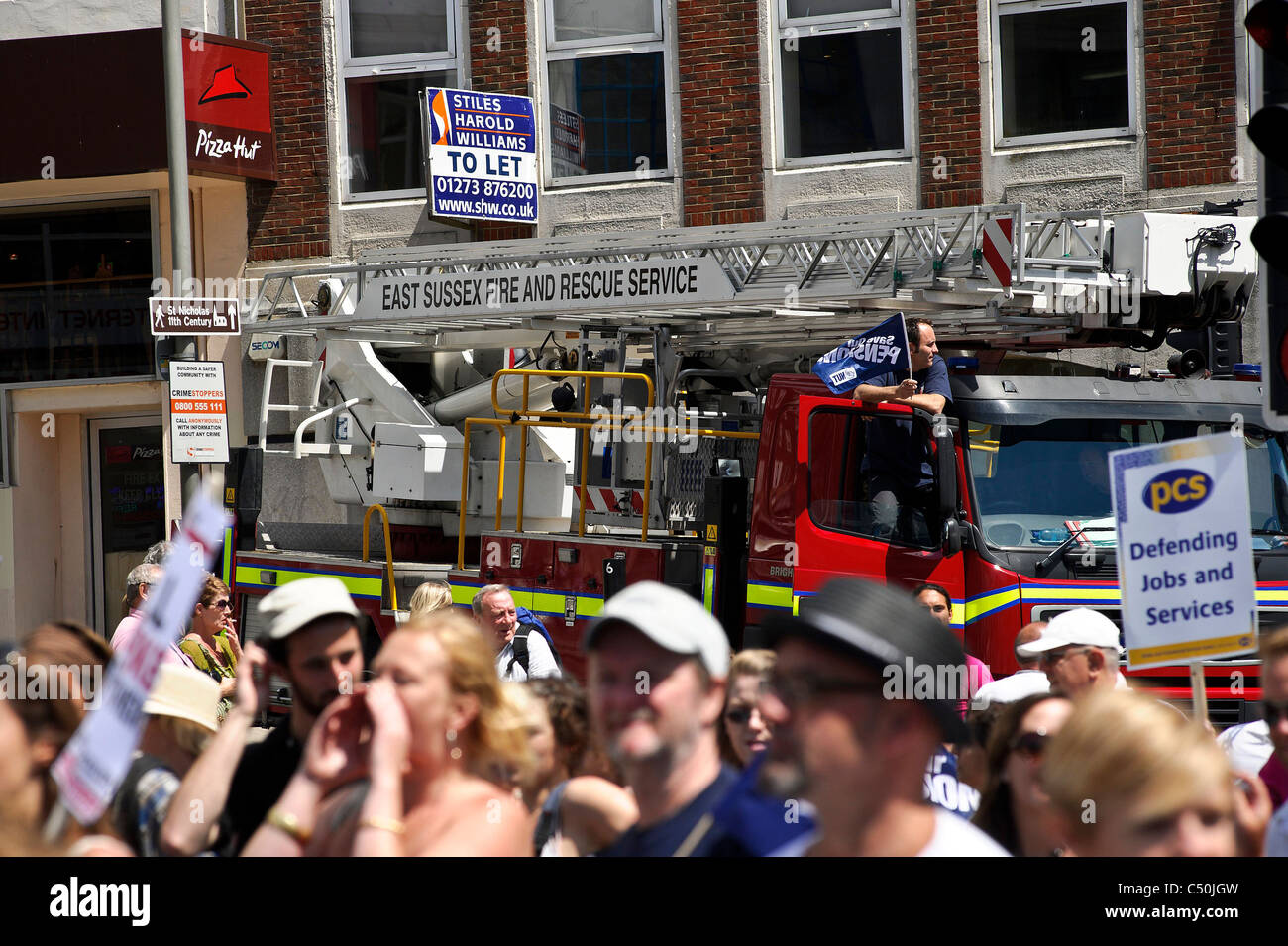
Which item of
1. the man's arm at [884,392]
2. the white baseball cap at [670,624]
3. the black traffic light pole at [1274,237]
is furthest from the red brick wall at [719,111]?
the white baseball cap at [670,624]

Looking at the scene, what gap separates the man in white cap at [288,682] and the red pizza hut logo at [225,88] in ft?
39.6

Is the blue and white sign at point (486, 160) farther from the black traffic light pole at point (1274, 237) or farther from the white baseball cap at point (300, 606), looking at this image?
the white baseball cap at point (300, 606)

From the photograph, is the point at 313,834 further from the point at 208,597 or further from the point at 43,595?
the point at 43,595

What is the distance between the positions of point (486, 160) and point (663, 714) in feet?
39.7

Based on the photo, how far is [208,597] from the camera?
8.27 m

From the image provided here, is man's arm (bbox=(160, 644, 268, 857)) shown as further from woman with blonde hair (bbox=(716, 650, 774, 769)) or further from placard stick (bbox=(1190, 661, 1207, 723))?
placard stick (bbox=(1190, 661, 1207, 723))

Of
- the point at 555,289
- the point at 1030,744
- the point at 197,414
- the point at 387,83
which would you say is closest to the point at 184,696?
the point at 1030,744

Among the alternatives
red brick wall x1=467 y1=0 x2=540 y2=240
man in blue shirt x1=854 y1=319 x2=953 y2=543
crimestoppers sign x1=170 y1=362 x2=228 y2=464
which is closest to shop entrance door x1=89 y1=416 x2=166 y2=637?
red brick wall x1=467 y1=0 x2=540 y2=240

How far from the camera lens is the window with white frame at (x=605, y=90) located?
14633mm

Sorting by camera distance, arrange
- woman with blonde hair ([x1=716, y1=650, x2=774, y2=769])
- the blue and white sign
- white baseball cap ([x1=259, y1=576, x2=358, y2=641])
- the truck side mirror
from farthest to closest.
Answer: the blue and white sign, the truck side mirror, woman with blonde hair ([x1=716, y1=650, x2=774, y2=769]), white baseball cap ([x1=259, y1=576, x2=358, y2=641])

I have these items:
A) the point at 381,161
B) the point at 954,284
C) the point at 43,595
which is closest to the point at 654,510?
the point at 954,284

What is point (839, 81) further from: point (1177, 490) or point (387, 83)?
point (1177, 490)

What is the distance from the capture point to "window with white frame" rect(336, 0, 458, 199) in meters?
15.3

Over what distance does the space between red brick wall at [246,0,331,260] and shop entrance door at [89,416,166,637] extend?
101 inches
